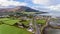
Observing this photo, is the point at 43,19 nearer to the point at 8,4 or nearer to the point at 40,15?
the point at 40,15

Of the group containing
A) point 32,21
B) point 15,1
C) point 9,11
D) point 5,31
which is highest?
point 15,1

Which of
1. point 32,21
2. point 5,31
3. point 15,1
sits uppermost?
point 15,1

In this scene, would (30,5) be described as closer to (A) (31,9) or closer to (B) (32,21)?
(A) (31,9)

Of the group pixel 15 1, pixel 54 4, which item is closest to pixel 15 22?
pixel 15 1

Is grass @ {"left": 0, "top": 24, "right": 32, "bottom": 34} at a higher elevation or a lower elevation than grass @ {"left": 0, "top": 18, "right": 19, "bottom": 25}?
lower

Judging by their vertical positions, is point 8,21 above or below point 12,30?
above

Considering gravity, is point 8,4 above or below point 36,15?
above

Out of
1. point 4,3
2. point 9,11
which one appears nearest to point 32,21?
point 9,11

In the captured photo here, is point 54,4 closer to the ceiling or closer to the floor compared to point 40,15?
closer to the ceiling

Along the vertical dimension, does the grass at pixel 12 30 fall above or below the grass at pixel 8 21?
below
